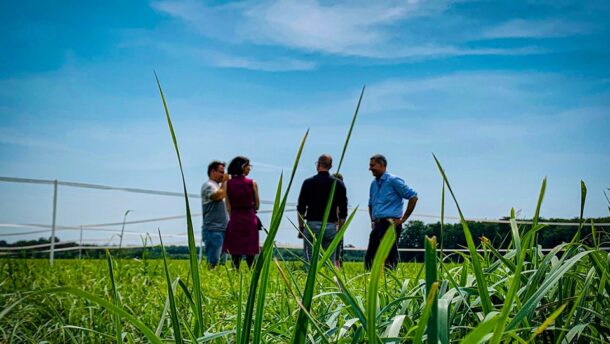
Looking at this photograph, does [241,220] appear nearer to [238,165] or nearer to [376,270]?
[238,165]

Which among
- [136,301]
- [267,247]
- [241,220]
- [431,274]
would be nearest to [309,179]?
[241,220]

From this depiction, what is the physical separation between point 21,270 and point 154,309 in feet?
6.53

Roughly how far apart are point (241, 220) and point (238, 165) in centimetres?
68

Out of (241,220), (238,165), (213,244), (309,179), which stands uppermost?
(238,165)

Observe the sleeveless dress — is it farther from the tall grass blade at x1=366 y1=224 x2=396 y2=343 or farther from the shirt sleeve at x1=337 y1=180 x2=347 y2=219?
the tall grass blade at x1=366 y1=224 x2=396 y2=343

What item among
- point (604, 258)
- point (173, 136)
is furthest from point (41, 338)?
point (604, 258)

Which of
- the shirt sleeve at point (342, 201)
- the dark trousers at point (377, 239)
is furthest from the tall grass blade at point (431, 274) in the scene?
the shirt sleeve at point (342, 201)

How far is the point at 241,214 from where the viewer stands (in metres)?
6.74

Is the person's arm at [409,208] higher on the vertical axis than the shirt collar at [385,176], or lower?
lower

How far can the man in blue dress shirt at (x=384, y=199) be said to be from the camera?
629cm

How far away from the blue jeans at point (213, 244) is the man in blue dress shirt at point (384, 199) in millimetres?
1867

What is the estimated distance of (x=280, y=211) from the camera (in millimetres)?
634

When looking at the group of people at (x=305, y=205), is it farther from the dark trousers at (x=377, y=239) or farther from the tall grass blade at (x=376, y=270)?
the tall grass blade at (x=376, y=270)

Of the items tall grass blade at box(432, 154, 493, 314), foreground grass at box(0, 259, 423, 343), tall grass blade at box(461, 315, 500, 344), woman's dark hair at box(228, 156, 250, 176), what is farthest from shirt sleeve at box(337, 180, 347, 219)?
tall grass blade at box(461, 315, 500, 344)
